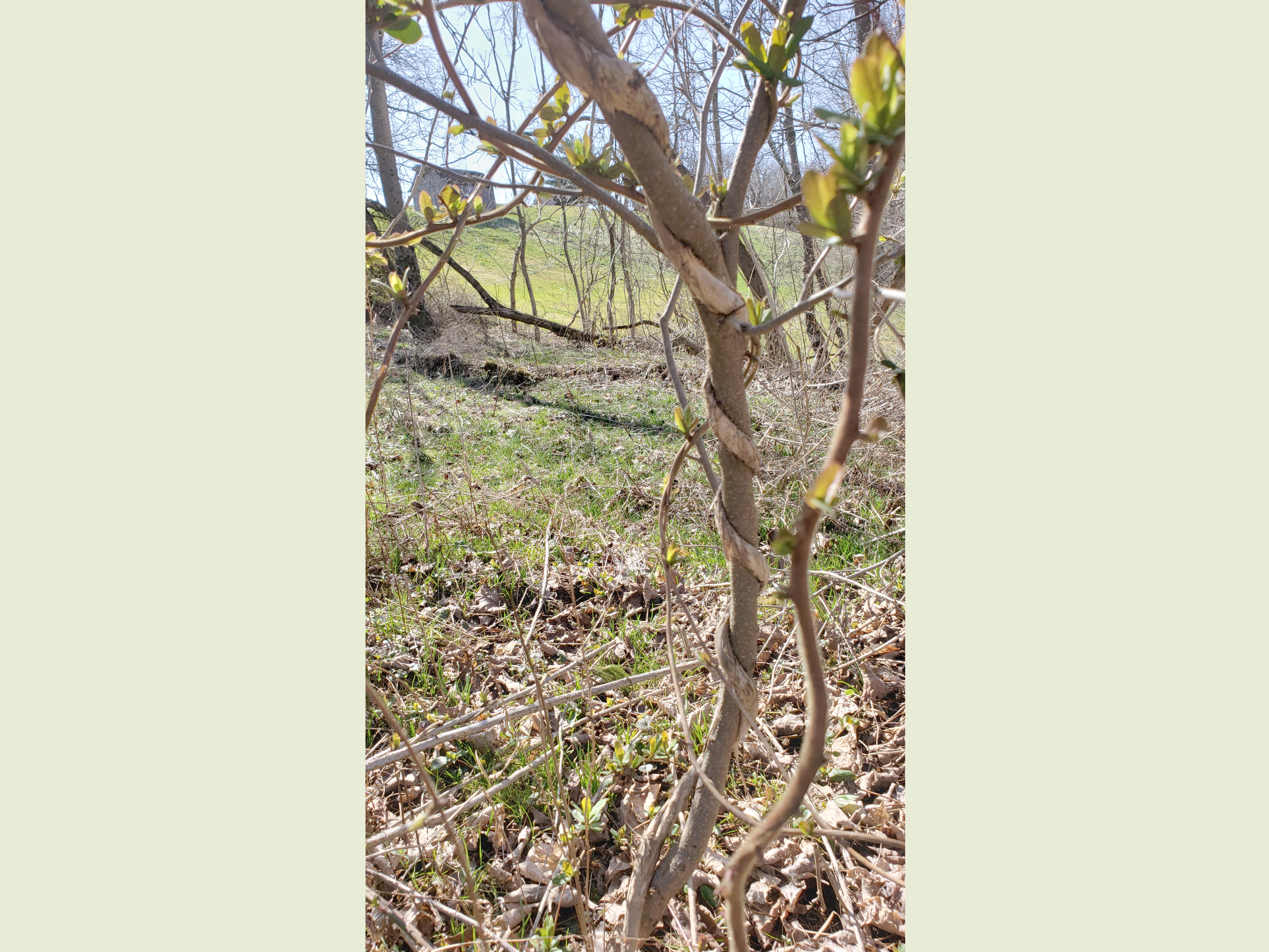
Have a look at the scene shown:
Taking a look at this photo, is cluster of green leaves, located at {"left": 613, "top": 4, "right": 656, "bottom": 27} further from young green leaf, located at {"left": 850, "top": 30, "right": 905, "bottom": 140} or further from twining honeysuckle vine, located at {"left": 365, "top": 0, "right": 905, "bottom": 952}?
young green leaf, located at {"left": 850, "top": 30, "right": 905, "bottom": 140}

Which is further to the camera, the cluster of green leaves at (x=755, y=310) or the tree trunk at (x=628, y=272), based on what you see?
the tree trunk at (x=628, y=272)

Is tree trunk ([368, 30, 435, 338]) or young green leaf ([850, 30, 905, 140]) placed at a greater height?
tree trunk ([368, 30, 435, 338])

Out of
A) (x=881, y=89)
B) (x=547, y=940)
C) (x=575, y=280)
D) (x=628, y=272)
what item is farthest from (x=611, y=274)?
(x=881, y=89)

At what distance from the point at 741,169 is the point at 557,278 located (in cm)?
1018

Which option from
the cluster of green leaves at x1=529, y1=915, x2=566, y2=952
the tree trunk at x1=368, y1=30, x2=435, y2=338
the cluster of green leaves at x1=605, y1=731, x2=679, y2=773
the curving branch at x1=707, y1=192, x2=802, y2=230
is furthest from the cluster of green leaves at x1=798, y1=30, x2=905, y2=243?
the tree trunk at x1=368, y1=30, x2=435, y2=338

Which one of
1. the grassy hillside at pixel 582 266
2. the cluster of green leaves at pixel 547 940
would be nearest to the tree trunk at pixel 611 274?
the grassy hillside at pixel 582 266

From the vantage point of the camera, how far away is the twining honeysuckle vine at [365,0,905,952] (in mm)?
417

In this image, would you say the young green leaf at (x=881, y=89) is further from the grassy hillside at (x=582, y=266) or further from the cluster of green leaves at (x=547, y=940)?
the grassy hillside at (x=582, y=266)

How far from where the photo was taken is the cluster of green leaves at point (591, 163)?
89 centimetres

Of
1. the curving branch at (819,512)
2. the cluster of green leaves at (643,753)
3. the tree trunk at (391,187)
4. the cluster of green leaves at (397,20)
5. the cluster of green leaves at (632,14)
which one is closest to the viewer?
the curving branch at (819,512)

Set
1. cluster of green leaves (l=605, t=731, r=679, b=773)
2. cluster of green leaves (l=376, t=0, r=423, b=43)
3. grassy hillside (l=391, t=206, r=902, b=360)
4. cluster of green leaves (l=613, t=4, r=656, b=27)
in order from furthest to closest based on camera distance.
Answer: grassy hillside (l=391, t=206, r=902, b=360), cluster of green leaves (l=605, t=731, r=679, b=773), cluster of green leaves (l=613, t=4, r=656, b=27), cluster of green leaves (l=376, t=0, r=423, b=43)

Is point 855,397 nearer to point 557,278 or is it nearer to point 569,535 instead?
point 569,535

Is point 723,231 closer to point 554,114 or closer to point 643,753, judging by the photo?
point 554,114

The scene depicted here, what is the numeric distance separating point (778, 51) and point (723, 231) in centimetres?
20
